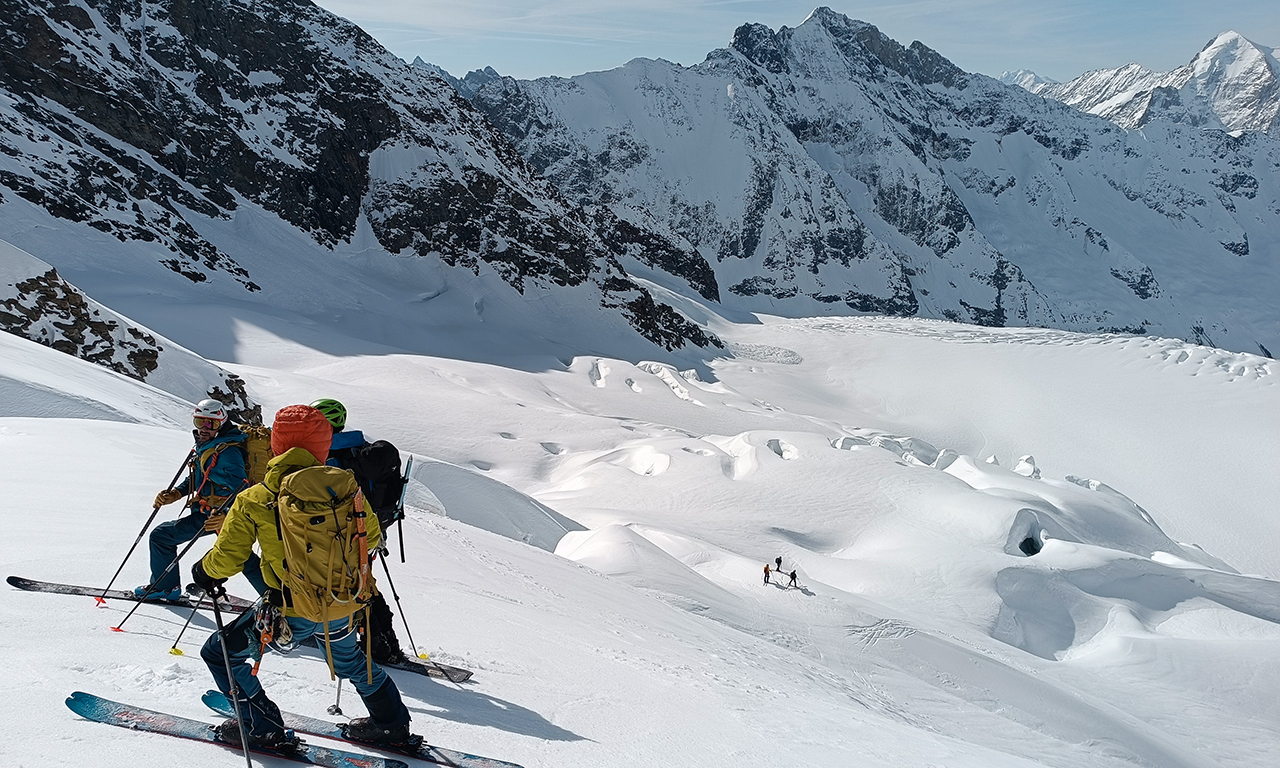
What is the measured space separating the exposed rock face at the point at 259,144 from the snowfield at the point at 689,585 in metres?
15.4

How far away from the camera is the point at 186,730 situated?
3.99 metres

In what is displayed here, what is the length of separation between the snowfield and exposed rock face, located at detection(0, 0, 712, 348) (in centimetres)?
1540

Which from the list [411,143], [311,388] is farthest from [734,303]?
[311,388]

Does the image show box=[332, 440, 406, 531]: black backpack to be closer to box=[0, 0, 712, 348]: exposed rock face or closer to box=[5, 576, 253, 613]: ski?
box=[5, 576, 253, 613]: ski

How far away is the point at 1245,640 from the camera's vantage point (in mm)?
18469

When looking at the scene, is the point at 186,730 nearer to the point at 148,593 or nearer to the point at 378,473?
the point at 378,473

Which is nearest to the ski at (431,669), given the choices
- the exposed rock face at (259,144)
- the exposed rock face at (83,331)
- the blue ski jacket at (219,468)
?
the blue ski jacket at (219,468)

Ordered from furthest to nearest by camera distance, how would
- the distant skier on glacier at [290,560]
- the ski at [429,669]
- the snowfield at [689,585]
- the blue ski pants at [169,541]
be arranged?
the blue ski pants at [169,541] → the ski at [429,669] → the snowfield at [689,585] → the distant skier on glacier at [290,560]

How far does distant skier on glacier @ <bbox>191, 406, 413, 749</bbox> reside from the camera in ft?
12.1

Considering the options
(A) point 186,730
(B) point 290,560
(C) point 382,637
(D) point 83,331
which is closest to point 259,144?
(D) point 83,331

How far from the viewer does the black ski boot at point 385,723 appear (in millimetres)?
4078

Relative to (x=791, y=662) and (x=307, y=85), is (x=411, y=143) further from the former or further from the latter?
(x=791, y=662)

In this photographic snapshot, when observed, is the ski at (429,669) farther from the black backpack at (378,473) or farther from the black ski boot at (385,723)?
the black ski boot at (385,723)

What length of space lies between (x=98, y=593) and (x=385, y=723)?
122 inches
